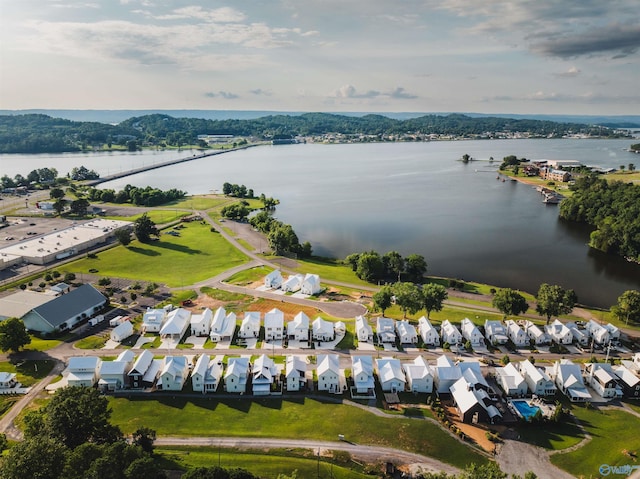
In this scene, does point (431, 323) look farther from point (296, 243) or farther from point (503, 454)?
point (296, 243)

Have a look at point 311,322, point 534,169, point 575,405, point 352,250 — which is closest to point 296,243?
point 352,250

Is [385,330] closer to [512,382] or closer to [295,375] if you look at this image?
[295,375]

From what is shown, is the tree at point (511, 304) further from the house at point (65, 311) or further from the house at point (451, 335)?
the house at point (65, 311)

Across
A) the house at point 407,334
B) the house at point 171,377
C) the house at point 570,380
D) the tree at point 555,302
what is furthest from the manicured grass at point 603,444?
the house at point 171,377

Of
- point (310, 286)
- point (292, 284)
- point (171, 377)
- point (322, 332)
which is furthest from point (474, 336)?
point (171, 377)
